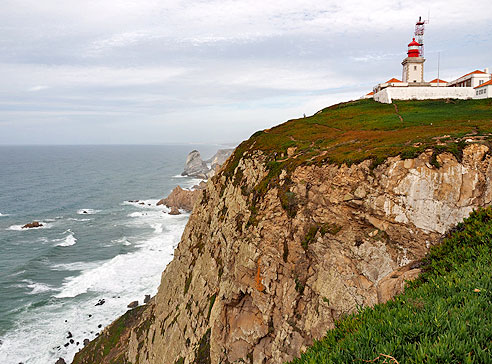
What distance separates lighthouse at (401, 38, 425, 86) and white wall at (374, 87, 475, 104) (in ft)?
23.4

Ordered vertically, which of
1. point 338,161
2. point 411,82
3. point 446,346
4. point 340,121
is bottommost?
point 446,346

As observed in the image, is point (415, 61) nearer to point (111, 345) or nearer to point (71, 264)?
point (111, 345)

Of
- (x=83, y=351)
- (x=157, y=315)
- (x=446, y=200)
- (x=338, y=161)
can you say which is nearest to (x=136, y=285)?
(x=83, y=351)

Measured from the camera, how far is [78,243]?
72.6 metres

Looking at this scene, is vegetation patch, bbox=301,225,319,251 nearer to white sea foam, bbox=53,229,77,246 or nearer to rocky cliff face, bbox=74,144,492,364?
rocky cliff face, bbox=74,144,492,364

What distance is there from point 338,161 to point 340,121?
23.3 metres

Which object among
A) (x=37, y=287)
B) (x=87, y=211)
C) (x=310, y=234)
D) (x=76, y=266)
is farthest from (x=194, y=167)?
(x=310, y=234)

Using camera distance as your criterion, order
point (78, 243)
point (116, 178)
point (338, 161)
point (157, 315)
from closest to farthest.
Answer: point (338, 161) < point (157, 315) < point (78, 243) < point (116, 178)

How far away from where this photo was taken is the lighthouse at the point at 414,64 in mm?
55750

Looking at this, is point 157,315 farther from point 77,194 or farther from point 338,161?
point 77,194

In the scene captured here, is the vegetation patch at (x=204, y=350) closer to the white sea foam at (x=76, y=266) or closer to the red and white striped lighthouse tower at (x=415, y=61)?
the white sea foam at (x=76, y=266)

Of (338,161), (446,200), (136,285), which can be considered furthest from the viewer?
(136,285)

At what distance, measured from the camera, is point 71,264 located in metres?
62.2

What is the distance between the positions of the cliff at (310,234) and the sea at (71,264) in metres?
11.8
